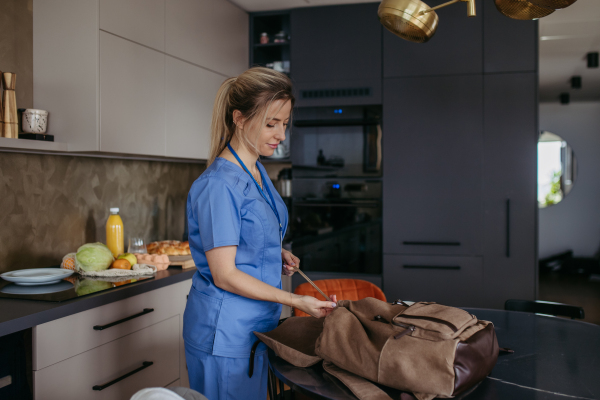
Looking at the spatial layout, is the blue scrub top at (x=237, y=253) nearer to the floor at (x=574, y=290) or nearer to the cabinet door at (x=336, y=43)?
the cabinet door at (x=336, y=43)

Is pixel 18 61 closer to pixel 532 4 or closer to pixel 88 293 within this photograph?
pixel 88 293

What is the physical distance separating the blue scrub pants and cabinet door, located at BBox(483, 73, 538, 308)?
2048mm

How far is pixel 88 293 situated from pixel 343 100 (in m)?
2.04

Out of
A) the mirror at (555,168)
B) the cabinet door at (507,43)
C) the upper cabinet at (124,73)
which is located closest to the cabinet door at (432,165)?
the cabinet door at (507,43)

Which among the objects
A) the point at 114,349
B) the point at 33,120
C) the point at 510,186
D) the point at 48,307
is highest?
the point at 33,120

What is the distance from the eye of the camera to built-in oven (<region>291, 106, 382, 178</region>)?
10.3ft

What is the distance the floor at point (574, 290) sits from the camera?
5.04 metres

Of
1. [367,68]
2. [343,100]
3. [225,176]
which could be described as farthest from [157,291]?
[367,68]

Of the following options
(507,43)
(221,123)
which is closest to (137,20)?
(221,123)

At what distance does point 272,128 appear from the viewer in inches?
55.4

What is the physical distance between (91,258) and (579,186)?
7038 mm

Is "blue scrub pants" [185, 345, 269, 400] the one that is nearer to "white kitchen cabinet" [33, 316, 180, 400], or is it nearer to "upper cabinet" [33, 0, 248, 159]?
"white kitchen cabinet" [33, 316, 180, 400]

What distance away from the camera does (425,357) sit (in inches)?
37.8

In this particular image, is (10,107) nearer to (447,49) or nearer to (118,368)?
(118,368)
